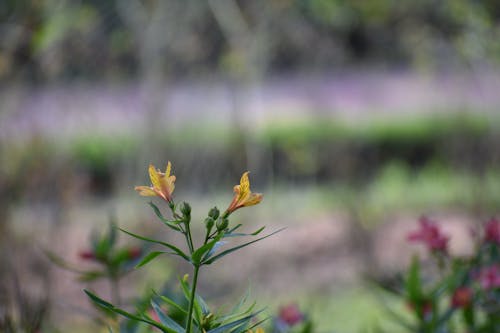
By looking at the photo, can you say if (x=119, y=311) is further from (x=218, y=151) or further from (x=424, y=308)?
(x=218, y=151)

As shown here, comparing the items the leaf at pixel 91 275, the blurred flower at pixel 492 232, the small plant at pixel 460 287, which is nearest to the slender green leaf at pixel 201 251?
the leaf at pixel 91 275

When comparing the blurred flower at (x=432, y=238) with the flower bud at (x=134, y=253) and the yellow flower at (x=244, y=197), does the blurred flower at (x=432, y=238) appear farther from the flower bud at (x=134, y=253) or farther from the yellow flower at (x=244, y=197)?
the yellow flower at (x=244, y=197)

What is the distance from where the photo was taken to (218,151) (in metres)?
5.96

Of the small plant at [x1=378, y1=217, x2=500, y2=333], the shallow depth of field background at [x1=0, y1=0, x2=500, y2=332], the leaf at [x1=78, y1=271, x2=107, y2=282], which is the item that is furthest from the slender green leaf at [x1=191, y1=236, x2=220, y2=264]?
the shallow depth of field background at [x1=0, y1=0, x2=500, y2=332]

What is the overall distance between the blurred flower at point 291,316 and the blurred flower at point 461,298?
27 cm

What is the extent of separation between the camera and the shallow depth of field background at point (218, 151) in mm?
3854

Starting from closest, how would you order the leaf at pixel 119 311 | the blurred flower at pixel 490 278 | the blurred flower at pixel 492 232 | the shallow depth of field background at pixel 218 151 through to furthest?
1. the leaf at pixel 119 311
2. the blurred flower at pixel 490 278
3. the blurred flower at pixel 492 232
4. the shallow depth of field background at pixel 218 151

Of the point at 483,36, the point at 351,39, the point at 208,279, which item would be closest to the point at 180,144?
the point at 208,279

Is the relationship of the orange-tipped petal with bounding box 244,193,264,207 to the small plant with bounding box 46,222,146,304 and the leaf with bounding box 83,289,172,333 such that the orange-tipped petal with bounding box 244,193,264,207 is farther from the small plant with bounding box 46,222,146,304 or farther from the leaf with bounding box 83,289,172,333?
the small plant with bounding box 46,222,146,304

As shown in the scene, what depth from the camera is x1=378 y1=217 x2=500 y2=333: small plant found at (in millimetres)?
1256

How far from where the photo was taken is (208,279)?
4.95m

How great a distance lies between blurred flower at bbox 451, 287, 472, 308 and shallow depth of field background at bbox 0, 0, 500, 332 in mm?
1357

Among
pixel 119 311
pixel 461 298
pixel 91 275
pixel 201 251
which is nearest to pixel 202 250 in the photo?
pixel 201 251

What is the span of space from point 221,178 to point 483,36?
11.3 feet
